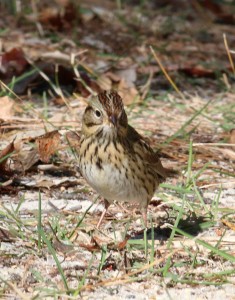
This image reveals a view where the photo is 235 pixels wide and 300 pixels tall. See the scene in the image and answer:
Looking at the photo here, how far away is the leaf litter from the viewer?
3.86m

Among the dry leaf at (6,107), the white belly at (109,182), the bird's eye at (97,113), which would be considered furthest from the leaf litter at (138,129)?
the bird's eye at (97,113)

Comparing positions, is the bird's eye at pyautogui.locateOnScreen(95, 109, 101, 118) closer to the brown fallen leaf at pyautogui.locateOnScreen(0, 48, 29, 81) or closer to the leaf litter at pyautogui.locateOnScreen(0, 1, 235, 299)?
the leaf litter at pyautogui.locateOnScreen(0, 1, 235, 299)

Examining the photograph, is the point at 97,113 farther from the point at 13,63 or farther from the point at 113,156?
the point at 13,63

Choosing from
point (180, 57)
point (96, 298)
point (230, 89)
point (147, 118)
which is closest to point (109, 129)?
point (96, 298)

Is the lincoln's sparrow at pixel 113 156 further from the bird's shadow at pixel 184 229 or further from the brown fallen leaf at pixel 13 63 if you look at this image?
Result: the brown fallen leaf at pixel 13 63

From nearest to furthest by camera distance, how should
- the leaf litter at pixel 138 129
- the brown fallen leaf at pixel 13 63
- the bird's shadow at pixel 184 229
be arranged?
the leaf litter at pixel 138 129, the bird's shadow at pixel 184 229, the brown fallen leaf at pixel 13 63

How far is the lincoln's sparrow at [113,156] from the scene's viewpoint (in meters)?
4.35

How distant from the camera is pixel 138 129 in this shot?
593cm

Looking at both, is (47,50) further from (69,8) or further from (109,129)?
(109,129)

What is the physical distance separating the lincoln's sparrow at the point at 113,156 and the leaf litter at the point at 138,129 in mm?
197

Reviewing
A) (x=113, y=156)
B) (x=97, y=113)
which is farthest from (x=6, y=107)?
(x=113, y=156)

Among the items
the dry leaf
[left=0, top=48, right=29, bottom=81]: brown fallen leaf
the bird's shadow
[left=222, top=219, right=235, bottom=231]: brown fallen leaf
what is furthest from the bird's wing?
[left=0, top=48, right=29, bottom=81]: brown fallen leaf

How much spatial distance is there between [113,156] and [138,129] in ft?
5.16

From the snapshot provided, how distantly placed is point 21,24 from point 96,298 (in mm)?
4866
